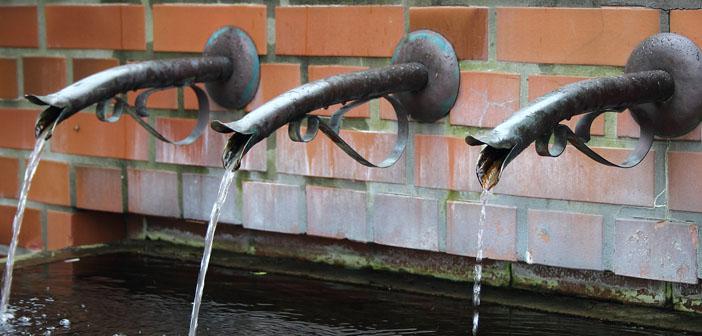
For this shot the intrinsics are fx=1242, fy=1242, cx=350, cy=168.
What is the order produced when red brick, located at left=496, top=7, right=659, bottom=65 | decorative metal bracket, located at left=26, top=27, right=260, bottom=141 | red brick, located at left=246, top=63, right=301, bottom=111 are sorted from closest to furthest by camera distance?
red brick, located at left=496, top=7, right=659, bottom=65 → decorative metal bracket, located at left=26, top=27, right=260, bottom=141 → red brick, located at left=246, top=63, right=301, bottom=111

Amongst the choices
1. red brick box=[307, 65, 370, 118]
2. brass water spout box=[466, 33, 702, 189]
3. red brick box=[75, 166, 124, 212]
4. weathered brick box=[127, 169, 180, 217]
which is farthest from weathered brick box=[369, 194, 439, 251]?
red brick box=[75, 166, 124, 212]

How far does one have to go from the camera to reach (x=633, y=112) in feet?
9.41

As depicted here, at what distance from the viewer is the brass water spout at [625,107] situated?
2.34m

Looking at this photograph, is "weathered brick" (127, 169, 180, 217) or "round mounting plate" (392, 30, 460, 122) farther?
"weathered brick" (127, 169, 180, 217)

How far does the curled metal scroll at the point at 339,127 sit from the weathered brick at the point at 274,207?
33cm

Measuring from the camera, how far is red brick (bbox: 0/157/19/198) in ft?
13.6

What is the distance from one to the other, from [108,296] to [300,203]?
0.61 metres

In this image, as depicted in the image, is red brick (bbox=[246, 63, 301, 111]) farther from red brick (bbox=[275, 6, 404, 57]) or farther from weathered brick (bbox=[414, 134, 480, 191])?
weathered brick (bbox=[414, 134, 480, 191])

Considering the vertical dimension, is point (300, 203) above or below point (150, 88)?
below

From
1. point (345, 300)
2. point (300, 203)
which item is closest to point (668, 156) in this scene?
point (345, 300)

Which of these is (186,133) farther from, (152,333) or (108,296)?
(152,333)

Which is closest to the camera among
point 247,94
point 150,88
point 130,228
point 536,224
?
point 536,224

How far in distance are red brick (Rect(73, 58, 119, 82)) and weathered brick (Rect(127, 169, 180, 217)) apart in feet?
1.08

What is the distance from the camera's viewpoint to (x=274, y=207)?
357 centimetres
